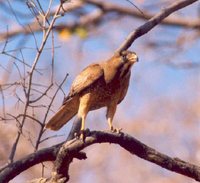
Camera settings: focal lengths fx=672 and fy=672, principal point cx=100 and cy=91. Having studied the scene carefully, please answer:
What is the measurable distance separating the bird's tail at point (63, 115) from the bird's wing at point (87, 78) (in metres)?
0.04

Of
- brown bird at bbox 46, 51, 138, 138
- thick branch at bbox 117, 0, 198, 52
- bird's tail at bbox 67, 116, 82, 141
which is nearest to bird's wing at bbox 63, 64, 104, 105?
brown bird at bbox 46, 51, 138, 138

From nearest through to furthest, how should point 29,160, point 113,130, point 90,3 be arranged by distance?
1. point 29,160
2. point 113,130
3. point 90,3

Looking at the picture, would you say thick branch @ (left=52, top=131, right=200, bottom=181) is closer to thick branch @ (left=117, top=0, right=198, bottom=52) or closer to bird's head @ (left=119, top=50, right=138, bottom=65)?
bird's head @ (left=119, top=50, right=138, bottom=65)

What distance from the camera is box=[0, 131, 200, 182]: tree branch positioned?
8.17 feet

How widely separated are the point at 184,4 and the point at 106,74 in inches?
27.1

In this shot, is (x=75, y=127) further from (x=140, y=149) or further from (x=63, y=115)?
(x=140, y=149)

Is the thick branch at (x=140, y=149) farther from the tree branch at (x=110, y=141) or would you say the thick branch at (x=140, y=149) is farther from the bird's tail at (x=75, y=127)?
the bird's tail at (x=75, y=127)

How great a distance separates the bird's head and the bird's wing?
12 centimetres

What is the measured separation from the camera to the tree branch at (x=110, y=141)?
2.49m

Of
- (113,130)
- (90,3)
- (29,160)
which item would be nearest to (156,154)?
(113,130)

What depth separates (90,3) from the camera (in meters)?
7.25

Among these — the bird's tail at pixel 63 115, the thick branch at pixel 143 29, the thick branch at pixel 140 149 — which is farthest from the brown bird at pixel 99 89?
the thick branch at pixel 140 149

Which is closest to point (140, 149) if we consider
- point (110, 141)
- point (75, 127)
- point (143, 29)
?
point (110, 141)

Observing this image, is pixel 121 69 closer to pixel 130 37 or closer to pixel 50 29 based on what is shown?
pixel 130 37
